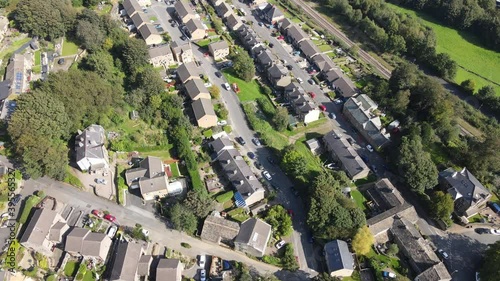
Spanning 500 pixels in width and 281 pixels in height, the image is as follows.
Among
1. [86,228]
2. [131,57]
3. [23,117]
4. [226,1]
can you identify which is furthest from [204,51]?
[86,228]

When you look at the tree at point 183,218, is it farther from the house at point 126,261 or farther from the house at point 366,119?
the house at point 366,119

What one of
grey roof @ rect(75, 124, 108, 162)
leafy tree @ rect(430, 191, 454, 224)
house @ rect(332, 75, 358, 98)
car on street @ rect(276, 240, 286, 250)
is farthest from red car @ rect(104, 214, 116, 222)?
house @ rect(332, 75, 358, 98)

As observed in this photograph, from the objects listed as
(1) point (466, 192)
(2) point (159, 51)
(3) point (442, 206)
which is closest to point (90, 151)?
(2) point (159, 51)

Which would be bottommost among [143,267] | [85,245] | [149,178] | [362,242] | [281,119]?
[143,267]

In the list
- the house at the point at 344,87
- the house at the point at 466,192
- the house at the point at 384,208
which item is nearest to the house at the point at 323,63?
the house at the point at 344,87

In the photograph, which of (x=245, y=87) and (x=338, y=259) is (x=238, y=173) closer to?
(x=338, y=259)

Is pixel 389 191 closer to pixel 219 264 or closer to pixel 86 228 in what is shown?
pixel 219 264
